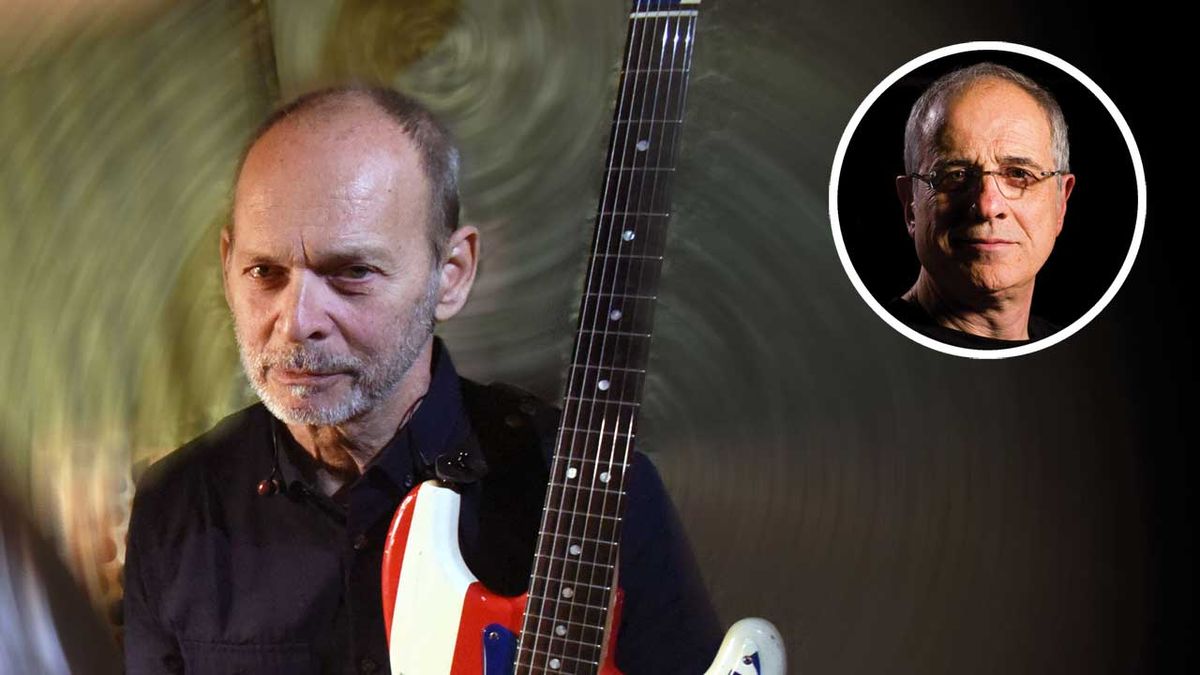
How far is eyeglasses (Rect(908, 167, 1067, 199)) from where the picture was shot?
5.54ft

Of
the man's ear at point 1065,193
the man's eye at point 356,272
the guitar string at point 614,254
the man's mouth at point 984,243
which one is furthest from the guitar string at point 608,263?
the man's ear at point 1065,193

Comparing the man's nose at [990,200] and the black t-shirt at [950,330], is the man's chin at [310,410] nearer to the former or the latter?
the black t-shirt at [950,330]

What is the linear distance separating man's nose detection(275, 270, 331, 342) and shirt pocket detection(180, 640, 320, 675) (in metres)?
0.48

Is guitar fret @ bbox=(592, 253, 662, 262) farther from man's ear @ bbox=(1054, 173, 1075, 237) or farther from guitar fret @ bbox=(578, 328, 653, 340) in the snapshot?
man's ear @ bbox=(1054, 173, 1075, 237)

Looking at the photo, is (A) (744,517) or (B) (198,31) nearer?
(A) (744,517)

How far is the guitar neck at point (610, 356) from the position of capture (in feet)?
5.77

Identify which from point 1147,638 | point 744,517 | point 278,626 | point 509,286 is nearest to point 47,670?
point 278,626

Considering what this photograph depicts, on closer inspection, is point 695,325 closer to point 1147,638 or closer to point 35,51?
point 1147,638

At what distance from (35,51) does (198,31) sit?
1.01 feet

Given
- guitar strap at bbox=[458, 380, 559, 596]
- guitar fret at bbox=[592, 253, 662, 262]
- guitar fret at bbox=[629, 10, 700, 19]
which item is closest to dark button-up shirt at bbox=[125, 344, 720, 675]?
guitar strap at bbox=[458, 380, 559, 596]

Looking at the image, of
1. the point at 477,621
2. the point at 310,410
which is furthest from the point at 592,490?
the point at 310,410

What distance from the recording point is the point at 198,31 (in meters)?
2.11

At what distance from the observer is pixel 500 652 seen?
1.78 metres

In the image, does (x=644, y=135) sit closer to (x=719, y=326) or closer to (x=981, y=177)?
(x=719, y=326)
